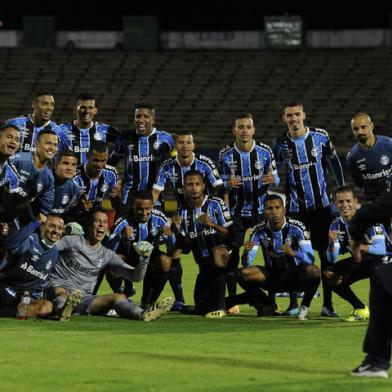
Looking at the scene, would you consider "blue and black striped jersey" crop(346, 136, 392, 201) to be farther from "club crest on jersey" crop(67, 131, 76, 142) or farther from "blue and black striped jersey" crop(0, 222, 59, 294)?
"blue and black striped jersey" crop(0, 222, 59, 294)

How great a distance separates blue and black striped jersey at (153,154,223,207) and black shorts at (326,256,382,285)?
6.00 ft

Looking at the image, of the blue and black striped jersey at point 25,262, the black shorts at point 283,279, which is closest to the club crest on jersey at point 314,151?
the black shorts at point 283,279

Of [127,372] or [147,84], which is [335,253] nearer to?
[127,372]

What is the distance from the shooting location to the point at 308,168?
11.6 m

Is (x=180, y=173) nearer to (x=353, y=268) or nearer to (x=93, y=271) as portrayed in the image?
(x=93, y=271)

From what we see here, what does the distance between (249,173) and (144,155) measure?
117 centimetres

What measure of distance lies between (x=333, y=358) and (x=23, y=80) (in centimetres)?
2825

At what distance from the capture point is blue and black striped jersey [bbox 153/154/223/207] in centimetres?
1178

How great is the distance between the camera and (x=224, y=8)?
36.4 m

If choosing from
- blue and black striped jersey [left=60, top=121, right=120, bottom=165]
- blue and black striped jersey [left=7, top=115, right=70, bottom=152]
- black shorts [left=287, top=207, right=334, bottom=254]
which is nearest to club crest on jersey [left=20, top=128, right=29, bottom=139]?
blue and black striped jersey [left=7, top=115, right=70, bottom=152]

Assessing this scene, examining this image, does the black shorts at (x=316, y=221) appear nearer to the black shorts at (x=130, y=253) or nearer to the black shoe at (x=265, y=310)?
the black shoe at (x=265, y=310)

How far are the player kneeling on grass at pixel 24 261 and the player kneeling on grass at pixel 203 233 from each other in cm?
147

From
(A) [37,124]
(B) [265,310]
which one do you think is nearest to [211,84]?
(A) [37,124]

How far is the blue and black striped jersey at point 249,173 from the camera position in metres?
11.7
